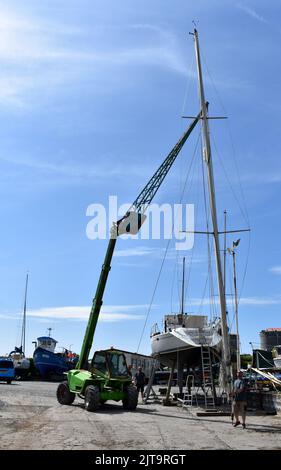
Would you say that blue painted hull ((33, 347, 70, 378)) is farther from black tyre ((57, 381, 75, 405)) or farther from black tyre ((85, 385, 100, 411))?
black tyre ((85, 385, 100, 411))

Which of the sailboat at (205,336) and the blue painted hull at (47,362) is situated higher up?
the sailboat at (205,336)

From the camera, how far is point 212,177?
909 inches

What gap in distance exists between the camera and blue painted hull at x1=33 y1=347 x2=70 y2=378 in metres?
44.4

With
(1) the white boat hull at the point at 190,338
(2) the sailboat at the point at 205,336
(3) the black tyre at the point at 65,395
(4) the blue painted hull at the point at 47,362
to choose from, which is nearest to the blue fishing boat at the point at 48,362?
(4) the blue painted hull at the point at 47,362

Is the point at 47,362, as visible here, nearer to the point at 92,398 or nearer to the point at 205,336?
the point at 205,336

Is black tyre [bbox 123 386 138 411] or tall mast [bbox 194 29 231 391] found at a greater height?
tall mast [bbox 194 29 231 391]

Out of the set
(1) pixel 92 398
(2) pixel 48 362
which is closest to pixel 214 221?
(1) pixel 92 398

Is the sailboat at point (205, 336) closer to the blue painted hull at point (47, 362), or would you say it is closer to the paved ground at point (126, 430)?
the paved ground at point (126, 430)

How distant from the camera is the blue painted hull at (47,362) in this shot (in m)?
44.4

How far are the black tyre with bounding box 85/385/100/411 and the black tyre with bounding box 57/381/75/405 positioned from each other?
2.50 metres

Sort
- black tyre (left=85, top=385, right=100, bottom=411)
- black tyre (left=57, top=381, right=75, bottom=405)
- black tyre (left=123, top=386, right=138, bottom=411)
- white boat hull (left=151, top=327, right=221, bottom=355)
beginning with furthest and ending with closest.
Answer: white boat hull (left=151, top=327, right=221, bottom=355) < black tyre (left=57, top=381, right=75, bottom=405) < black tyre (left=123, top=386, right=138, bottom=411) < black tyre (left=85, top=385, right=100, bottom=411)

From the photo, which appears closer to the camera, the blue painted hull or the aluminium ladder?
the aluminium ladder

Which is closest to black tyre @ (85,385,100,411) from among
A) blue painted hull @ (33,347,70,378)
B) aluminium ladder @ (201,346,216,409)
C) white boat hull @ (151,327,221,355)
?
aluminium ladder @ (201,346,216,409)

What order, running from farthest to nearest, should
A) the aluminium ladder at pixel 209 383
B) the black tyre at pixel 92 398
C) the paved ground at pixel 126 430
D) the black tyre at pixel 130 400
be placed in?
the aluminium ladder at pixel 209 383 < the black tyre at pixel 130 400 < the black tyre at pixel 92 398 < the paved ground at pixel 126 430
